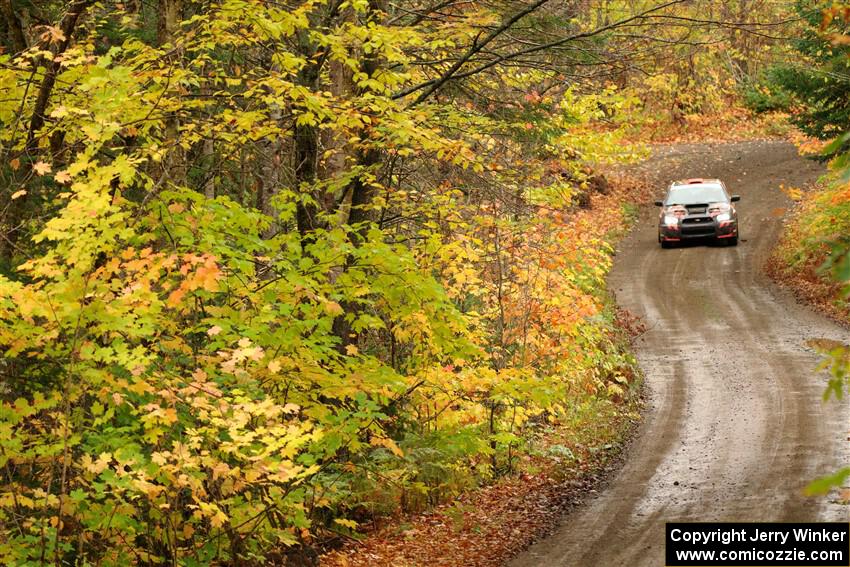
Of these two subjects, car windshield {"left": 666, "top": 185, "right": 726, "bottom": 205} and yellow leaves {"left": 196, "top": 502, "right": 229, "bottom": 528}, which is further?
car windshield {"left": 666, "top": 185, "right": 726, "bottom": 205}

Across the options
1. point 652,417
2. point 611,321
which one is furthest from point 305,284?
point 611,321

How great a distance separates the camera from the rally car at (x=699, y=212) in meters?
27.1

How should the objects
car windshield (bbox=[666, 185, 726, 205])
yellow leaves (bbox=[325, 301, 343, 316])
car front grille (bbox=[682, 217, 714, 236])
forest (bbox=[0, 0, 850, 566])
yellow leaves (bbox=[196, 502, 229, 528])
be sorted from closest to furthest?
1. yellow leaves (bbox=[196, 502, 229, 528])
2. forest (bbox=[0, 0, 850, 566])
3. yellow leaves (bbox=[325, 301, 343, 316])
4. car windshield (bbox=[666, 185, 726, 205])
5. car front grille (bbox=[682, 217, 714, 236])

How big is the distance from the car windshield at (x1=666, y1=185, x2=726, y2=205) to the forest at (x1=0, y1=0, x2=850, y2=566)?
13891 millimetres

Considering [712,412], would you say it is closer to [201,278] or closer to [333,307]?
[333,307]

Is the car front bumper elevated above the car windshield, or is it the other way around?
the car windshield

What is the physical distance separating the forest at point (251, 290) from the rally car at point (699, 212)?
13994 millimetres

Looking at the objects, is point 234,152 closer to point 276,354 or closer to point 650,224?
point 276,354

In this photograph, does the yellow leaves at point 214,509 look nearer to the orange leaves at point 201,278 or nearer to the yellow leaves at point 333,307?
the orange leaves at point 201,278

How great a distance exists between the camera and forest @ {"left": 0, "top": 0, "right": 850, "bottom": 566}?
652 centimetres

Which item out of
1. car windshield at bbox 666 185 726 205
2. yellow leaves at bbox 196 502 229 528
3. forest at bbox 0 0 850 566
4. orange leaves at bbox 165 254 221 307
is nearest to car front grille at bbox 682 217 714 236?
car windshield at bbox 666 185 726 205

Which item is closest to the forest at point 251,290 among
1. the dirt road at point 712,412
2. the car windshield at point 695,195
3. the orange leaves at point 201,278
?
the orange leaves at point 201,278

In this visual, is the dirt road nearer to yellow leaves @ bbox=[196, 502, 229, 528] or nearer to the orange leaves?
yellow leaves @ bbox=[196, 502, 229, 528]

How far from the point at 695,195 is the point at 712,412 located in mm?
13455
